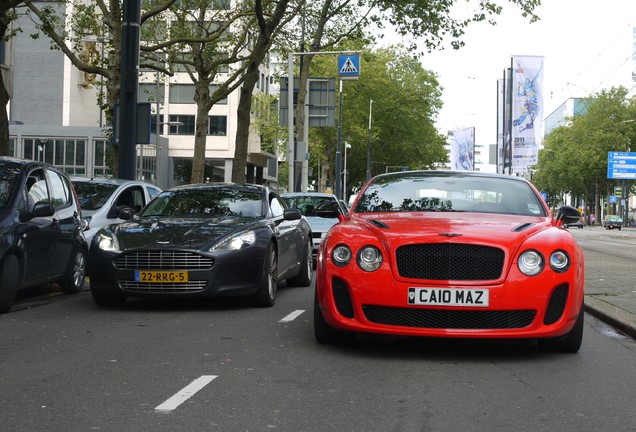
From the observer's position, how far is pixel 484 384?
231 inches

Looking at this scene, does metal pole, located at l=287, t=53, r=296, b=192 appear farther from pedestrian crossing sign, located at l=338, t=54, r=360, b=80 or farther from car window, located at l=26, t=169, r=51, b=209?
car window, located at l=26, t=169, r=51, b=209

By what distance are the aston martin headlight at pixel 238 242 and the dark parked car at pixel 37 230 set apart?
1.87m

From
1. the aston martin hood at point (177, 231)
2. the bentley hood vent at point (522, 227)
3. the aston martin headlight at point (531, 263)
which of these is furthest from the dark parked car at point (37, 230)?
the aston martin headlight at point (531, 263)

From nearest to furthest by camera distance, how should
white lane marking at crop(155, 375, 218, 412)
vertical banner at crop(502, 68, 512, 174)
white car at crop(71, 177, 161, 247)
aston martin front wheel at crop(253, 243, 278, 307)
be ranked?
white lane marking at crop(155, 375, 218, 412), aston martin front wheel at crop(253, 243, 278, 307), white car at crop(71, 177, 161, 247), vertical banner at crop(502, 68, 512, 174)

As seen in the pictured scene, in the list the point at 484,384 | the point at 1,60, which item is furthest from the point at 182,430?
the point at 1,60

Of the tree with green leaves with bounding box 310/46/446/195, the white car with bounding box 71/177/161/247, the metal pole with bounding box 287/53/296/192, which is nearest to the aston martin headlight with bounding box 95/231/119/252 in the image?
the white car with bounding box 71/177/161/247

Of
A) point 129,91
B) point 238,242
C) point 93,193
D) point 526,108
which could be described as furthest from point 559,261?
point 526,108

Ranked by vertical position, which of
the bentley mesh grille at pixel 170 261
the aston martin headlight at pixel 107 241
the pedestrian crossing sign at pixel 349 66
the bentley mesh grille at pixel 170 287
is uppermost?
the pedestrian crossing sign at pixel 349 66

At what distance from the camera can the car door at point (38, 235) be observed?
9625mm

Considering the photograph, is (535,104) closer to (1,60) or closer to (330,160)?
(1,60)

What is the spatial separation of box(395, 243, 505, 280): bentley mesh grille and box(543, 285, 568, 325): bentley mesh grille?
1.47ft

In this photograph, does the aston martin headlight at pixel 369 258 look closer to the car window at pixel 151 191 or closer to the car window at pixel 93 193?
the car window at pixel 93 193

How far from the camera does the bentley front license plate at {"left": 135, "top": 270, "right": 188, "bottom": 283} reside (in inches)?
366

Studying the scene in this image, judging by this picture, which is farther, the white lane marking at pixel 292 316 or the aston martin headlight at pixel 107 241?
the aston martin headlight at pixel 107 241
